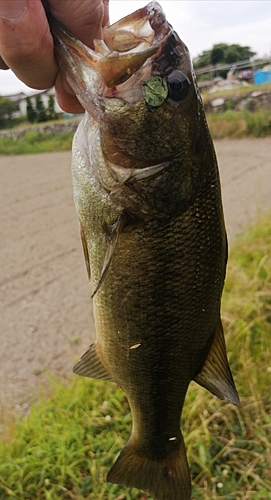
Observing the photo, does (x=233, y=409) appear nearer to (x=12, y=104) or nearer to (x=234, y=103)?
(x=234, y=103)

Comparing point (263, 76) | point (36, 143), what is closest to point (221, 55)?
point (263, 76)

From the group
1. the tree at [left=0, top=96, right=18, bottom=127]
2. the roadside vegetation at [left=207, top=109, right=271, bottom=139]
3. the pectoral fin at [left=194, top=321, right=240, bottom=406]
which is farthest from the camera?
the tree at [left=0, top=96, right=18, bottom=127]

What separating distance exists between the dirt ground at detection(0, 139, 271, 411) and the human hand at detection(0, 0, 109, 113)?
3130 millimetres

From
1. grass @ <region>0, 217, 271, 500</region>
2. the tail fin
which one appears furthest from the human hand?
grass @ <region>0, 217, 271, 500</region>

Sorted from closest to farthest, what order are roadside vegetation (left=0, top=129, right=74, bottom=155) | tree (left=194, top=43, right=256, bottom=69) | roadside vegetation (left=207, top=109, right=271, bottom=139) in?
1. roadside vegetation (left=207, top=109, right=271, bottom=139)
2. roadside vegetation (left=0, top=129, right=74, bottom=155)
3. tree (left=194, top=43, right=256, bottom=69)

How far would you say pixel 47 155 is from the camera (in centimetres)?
2195

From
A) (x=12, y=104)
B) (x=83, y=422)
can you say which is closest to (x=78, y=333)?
(x=83, y=422)

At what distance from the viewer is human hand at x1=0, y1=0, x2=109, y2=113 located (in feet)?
3.48

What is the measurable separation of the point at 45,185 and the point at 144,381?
12259 millimetres

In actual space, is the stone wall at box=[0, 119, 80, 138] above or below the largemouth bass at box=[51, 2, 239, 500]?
below

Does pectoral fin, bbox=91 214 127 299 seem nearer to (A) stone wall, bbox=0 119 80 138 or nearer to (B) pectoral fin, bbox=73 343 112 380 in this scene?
(B) pectoral fin, bbox=73 343 112 380

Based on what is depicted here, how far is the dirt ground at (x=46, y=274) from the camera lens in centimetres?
437

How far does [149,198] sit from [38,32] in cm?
50

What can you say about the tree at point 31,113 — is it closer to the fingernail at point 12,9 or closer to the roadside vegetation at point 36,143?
the roadside vegetation at point 36,143
